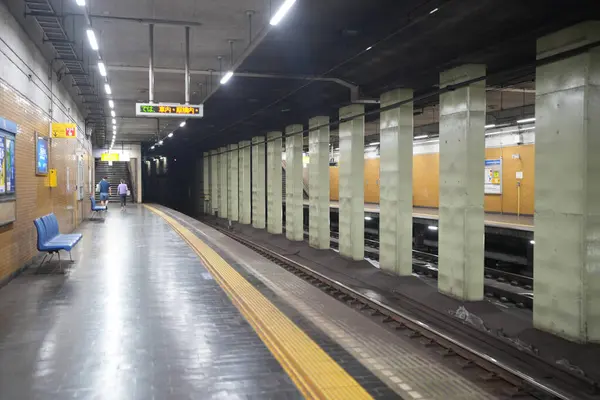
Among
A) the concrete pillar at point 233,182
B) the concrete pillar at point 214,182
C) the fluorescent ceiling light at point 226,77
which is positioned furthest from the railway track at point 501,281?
the concrete pillar at point 214,182

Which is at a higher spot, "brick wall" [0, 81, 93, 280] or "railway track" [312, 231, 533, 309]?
"brick wall" [0, 81, 93, 280]

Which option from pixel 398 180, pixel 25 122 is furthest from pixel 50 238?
pixel 398 180

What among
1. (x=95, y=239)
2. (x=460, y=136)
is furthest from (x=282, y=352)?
(x=95, y=239)

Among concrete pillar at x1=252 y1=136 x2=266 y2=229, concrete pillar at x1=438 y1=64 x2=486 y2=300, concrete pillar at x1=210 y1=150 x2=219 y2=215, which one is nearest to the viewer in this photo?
concrete pillar at x1=438 y1=64 x2=486 y2=300

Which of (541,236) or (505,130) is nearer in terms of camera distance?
(541,236)

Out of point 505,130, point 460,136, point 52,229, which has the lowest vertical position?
point 52,229

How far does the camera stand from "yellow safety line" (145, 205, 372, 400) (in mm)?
3705

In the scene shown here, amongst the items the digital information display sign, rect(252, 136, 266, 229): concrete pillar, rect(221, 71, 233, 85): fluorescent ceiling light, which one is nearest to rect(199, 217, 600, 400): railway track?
rect(221, 71, 233, 85): fluorescent ceiling light

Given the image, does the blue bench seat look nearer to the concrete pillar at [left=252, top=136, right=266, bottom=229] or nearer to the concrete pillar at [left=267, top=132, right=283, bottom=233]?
the concrete pillar at [left=267, top=132, right=283, bottom=233]

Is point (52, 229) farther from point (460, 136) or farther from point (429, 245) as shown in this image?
point (429, 245)

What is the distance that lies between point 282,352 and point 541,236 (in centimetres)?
378

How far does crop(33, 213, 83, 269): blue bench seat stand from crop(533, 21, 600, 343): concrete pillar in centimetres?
764

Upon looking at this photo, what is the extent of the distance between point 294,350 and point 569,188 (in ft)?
12.6

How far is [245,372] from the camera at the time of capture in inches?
161
